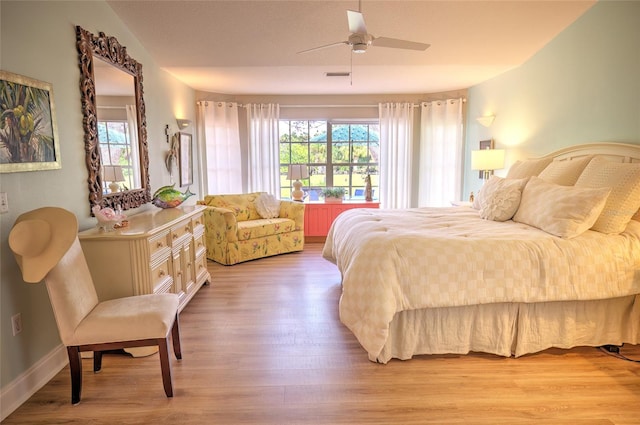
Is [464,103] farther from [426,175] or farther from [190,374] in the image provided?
[190,374]

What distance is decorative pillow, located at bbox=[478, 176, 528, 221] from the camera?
3029mm

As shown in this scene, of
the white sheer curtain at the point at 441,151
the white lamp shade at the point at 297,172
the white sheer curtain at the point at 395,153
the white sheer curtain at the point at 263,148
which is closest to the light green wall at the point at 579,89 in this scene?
the white sheer curtain at the point at 441,151

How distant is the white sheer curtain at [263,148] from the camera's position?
234 inches

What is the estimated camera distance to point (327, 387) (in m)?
2.11

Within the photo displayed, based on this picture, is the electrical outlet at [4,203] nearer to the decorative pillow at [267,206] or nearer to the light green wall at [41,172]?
the light green wall at [41,172]

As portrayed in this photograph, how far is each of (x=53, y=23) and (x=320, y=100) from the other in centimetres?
413

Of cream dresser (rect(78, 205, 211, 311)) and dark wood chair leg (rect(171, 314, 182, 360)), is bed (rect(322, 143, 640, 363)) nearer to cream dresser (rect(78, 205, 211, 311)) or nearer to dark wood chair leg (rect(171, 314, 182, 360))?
dark wood chair leg (rect(171, 314, 182, 360))

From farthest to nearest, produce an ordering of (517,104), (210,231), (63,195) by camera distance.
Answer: (210,231)
(517,104)
(63,195)

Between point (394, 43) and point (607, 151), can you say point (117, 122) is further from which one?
Answer: point (607, 151)

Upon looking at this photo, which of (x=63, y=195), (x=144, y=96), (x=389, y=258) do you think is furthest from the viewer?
(x=144, y=96)

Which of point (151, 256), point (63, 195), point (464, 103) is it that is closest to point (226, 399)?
point (151, 256)

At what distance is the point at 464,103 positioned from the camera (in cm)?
580

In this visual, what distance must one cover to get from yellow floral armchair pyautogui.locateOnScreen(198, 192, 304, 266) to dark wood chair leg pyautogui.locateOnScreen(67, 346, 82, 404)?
263cm

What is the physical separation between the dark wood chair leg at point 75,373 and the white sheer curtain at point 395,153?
16.1ft
